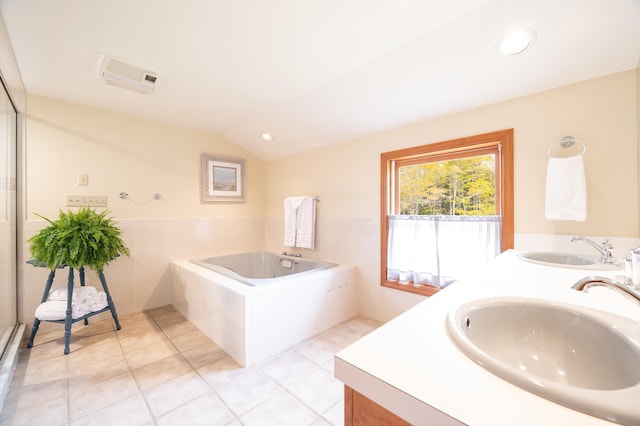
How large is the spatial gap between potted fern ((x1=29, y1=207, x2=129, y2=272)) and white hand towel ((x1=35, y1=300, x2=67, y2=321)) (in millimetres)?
290

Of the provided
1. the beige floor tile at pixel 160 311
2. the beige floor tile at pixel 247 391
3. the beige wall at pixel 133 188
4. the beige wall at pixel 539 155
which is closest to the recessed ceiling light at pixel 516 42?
the beige wall at pixel 539 155

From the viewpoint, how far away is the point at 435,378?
0.50 meters

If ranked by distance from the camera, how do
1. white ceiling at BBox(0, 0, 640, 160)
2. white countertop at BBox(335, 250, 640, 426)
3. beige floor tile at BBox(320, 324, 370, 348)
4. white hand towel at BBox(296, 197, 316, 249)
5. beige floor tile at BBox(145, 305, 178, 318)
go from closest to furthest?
1. white countertop at BBox(335, 250, 640, 426)
2. white ceiling at BBox(0, 0, 640, 160)
3. beige floor tile at BBox(320, 324, 370, 348)
4. beige floor tile at BBox(145, 305, 178, 318)
5. white hand towel at BBox(296, 197, 316, 249)

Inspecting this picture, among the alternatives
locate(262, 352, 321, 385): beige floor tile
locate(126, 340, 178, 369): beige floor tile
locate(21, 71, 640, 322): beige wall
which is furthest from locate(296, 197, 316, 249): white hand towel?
locate(126, 340, 178, 369): beige floor tile

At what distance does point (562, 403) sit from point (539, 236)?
5.65 feet

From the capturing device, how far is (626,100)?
1.49 m

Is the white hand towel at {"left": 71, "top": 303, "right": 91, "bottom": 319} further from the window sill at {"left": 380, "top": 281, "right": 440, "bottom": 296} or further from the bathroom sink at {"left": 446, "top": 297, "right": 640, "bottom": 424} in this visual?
the bathroom sink at {"left": 446, "top": 297, "right": 640, "bottom": 424}

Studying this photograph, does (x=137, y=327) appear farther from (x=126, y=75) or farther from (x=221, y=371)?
(x=126, y=75)

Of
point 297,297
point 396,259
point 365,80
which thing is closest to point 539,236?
point 396,259

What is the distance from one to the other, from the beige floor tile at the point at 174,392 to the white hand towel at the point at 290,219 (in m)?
1.80

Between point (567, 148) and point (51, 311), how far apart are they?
3808mm

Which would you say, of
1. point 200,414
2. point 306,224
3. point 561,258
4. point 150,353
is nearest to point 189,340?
point 150,353

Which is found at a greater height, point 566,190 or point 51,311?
point 566,190

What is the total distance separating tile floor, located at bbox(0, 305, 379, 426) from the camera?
1423 mm
